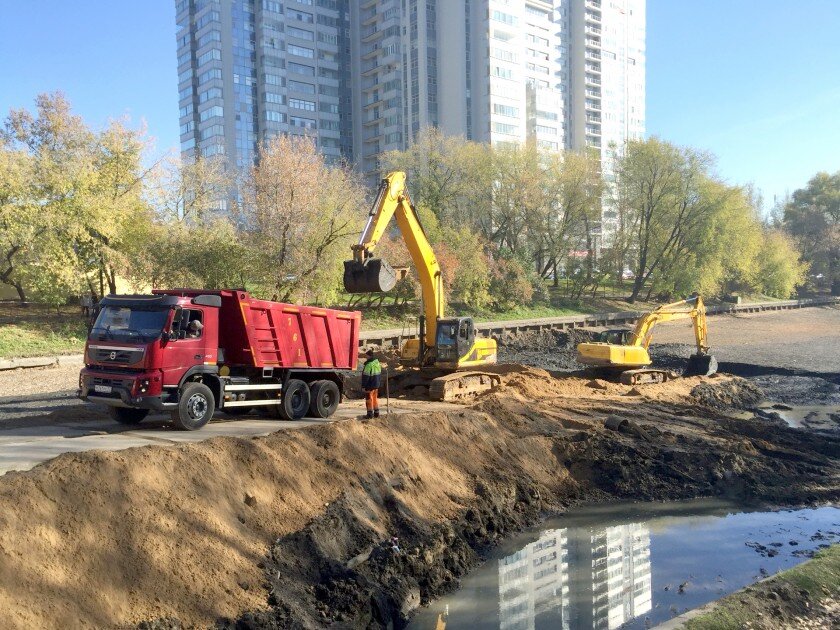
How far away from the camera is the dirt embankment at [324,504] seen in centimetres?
764

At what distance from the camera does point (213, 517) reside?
9.15m

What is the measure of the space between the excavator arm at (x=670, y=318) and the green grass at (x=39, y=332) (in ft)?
78.2

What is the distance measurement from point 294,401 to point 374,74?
89.1 metres

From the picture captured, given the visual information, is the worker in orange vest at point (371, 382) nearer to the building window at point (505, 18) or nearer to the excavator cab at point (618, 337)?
the excavator cab at point (618, 337)

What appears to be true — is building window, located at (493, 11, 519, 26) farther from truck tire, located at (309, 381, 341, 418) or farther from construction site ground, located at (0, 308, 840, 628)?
truck tire, located at (309, 381, 341, 418)

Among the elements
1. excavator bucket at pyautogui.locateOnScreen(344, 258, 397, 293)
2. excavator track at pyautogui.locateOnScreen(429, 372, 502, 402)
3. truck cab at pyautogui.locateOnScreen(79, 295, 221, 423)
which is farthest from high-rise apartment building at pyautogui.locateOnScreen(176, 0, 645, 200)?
truck cab at pyautogui.locateOnScreen(79, 295, 221, 423)

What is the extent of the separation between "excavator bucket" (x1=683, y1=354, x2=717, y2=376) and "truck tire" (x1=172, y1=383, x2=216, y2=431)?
2386 cm

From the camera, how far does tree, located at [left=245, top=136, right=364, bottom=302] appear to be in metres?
34.1

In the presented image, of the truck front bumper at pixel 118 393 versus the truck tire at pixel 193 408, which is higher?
the truck front bumper at pixel 118 393

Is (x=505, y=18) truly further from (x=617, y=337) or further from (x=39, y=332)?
(x=39, y=332)

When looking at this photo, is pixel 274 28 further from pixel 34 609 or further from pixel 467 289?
pixel 34 609

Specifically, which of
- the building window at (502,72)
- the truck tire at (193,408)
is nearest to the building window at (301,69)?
the building window at (502,72)

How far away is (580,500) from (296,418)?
21.7 feet

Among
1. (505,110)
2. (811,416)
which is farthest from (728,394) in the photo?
(505,110)
